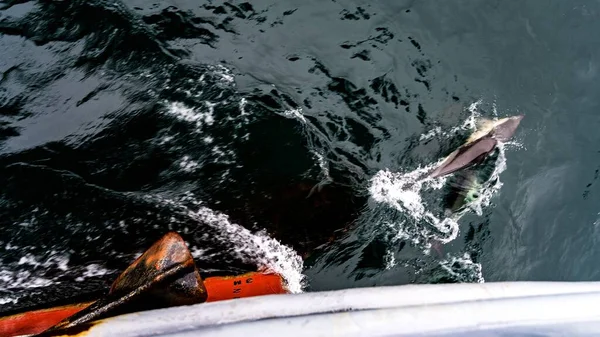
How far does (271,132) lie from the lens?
5.81 metres

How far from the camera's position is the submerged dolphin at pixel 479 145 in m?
6.06

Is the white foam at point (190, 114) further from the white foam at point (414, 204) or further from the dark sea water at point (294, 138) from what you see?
the white foam at point (414, 204)

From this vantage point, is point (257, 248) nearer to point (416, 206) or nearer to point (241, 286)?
point (241, 286)

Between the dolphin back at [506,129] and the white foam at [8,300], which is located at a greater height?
the dolphin back at [506,129]

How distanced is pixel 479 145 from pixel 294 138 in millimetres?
2221

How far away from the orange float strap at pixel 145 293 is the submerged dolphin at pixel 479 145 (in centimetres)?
306

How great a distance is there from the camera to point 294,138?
5844mm

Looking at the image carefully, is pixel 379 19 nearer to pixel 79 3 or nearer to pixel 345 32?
pixel 345 32

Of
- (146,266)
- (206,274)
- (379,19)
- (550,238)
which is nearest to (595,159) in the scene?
(550,238)

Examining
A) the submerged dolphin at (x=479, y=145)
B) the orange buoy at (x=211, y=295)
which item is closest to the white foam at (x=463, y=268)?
the submerged dolphin at (x=479, y=145)

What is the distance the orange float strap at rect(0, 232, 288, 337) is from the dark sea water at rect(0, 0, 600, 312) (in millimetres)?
406

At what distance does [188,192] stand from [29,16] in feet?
9.27

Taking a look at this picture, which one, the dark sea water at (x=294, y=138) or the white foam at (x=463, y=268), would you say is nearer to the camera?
the dark sea water at (x=294, y=138)

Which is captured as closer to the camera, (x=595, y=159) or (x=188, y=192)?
(x=188, y=192)
